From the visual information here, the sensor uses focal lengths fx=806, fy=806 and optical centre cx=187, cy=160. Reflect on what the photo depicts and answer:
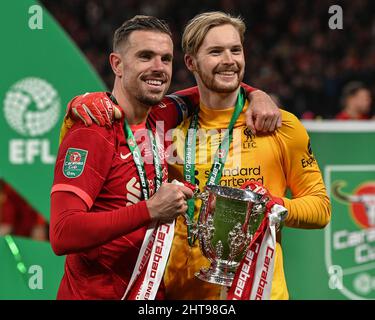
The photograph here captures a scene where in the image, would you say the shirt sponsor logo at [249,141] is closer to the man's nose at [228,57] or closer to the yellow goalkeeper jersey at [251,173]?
the yellow goalkeeper jersey at [251,173]

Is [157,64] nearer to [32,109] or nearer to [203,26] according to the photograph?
[203,26]

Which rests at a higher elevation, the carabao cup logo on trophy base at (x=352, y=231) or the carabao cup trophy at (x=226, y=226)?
the carabao cup trophy at (x=226, y=226)

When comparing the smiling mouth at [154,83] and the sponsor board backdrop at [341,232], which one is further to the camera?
the sponsor board backdrop at [341,232]

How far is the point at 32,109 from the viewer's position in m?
5.39

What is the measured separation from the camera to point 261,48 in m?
13.0

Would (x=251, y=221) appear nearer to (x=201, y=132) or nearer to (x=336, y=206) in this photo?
(x=201, y=132)

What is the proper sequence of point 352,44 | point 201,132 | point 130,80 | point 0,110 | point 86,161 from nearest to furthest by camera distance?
point 86,161, point 130,80, point 201,132, point 0,110, point 352,44

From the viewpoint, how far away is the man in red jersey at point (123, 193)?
324 cm

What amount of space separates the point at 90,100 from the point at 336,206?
2457 mm

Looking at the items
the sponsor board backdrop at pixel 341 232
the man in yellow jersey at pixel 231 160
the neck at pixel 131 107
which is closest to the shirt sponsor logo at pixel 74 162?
the neck at pixel 131 107

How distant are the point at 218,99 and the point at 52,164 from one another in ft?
6.36

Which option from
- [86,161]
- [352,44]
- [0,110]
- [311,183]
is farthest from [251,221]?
[352,44]

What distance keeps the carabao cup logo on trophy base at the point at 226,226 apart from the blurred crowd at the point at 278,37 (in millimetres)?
7712

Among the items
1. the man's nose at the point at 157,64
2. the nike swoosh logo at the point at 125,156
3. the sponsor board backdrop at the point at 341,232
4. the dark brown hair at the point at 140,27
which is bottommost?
the sponsor board backdrop at the point at 341,232
